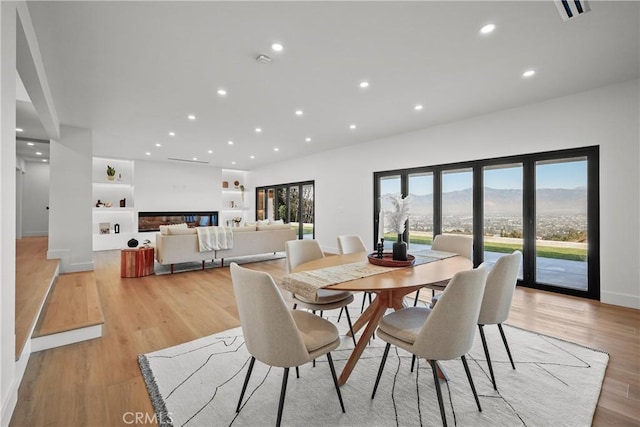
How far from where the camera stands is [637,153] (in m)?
3.27

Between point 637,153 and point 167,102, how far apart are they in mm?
6084

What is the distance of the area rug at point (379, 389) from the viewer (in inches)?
61.5

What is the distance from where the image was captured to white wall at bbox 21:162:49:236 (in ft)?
27.4

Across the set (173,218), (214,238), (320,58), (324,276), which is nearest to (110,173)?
(173,218)

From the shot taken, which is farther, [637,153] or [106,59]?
[637,153]

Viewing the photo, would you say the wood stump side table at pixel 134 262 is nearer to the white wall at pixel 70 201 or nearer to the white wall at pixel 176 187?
the white wall at pixel 70 201

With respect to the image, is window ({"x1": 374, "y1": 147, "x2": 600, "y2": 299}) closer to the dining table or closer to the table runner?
the dining table

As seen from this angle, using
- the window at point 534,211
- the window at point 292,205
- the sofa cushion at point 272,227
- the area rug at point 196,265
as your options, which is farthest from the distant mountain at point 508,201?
the area rug at point 196,265

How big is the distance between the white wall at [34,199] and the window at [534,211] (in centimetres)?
1127

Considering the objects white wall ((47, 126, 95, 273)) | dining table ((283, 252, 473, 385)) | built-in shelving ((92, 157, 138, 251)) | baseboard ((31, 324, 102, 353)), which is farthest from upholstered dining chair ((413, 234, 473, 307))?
built-in shelving ((92, 157, 138, 251))

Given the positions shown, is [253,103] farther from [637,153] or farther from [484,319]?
[637,153]

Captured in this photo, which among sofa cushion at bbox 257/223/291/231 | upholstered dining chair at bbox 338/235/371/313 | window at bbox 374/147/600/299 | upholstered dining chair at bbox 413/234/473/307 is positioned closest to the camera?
upholstered dining chair at bbox 413/234/473/307

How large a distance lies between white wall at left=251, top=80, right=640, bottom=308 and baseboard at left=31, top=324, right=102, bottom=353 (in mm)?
4923

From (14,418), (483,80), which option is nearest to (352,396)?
(14,418)
